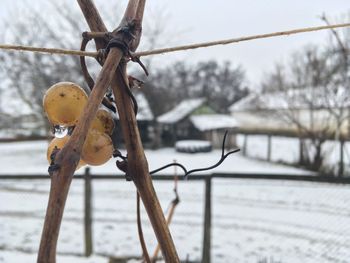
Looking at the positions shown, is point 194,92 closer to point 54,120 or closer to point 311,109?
point 311,109

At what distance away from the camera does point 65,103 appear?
0.32 m

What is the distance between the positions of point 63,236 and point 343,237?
2.62 m

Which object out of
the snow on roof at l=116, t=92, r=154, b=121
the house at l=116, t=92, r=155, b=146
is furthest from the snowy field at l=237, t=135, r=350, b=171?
the snow on roof at l=116, t=92, r=154, b=121

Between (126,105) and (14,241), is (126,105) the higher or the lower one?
the higher one

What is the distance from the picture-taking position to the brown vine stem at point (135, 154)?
0.90ft

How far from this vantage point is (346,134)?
8.34 m

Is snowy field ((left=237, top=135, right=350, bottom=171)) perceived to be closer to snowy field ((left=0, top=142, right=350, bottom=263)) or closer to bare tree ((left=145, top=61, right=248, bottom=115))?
snowy field ((left=0, top=142, right=350, bottom=263))

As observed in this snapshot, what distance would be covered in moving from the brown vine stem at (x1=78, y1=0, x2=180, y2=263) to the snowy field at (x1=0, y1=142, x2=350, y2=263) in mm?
2460

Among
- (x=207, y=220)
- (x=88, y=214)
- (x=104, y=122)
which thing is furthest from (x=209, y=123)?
(x=104, y=122)

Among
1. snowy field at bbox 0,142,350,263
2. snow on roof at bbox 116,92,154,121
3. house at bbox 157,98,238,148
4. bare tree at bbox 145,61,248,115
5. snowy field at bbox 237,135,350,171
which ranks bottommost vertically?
snowy field at bbox 0,142,350,263

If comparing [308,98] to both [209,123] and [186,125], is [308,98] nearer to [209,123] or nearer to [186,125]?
[209,123]

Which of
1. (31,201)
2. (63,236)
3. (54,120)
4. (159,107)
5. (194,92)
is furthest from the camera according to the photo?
(194,92)

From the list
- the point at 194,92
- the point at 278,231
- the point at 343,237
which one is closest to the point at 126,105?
the point at 343,237

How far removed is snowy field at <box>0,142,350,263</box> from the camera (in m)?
3.16
